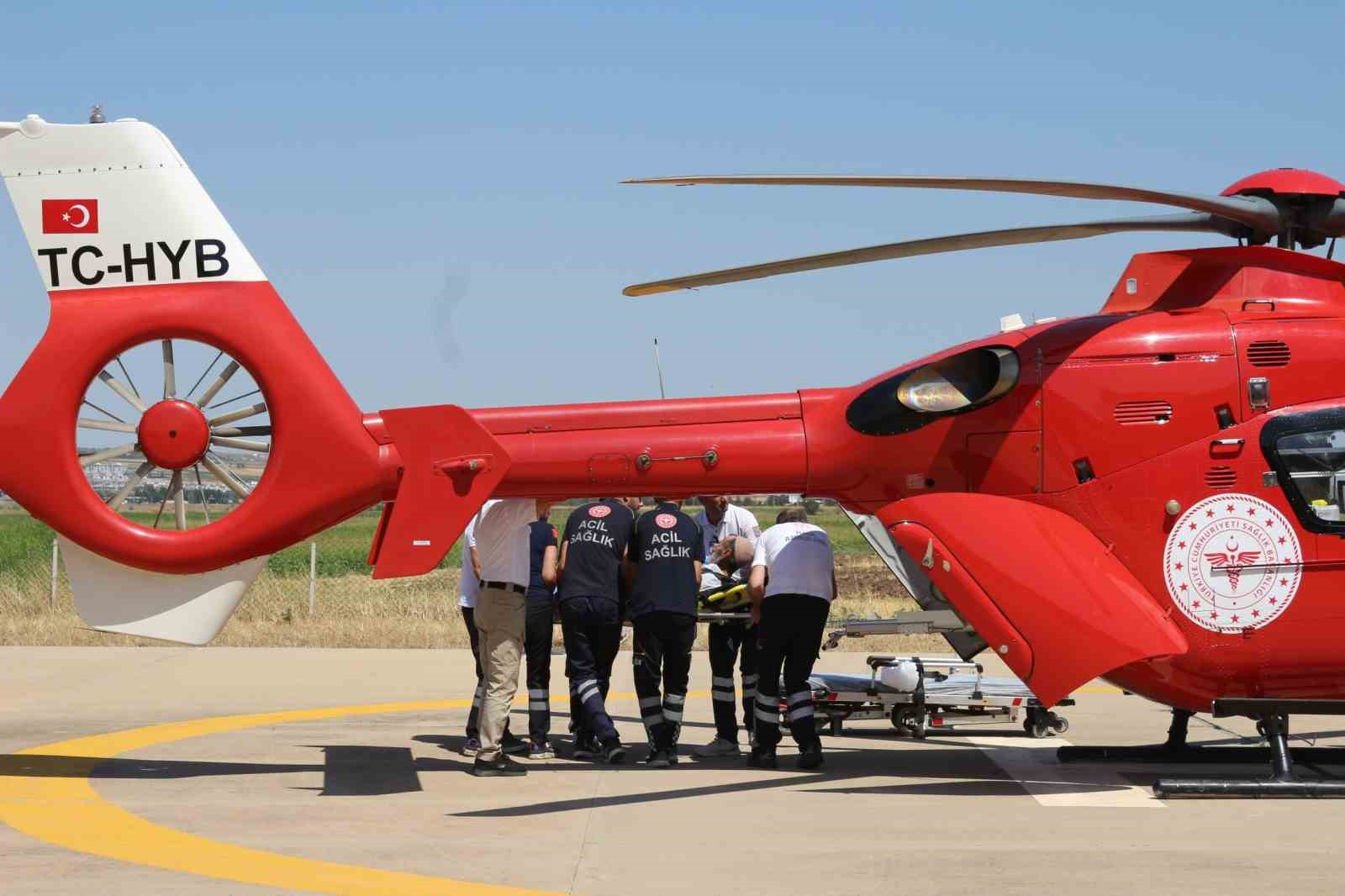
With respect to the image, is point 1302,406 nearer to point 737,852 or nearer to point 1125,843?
point 1125,843

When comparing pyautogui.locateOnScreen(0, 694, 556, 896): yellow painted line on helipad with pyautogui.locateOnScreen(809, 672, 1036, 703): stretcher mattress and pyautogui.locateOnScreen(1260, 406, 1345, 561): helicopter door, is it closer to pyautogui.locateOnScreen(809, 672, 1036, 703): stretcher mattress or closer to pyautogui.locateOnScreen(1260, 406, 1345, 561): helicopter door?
pyautogui.locateOnScreen(809, 672, 1036, 703): stretcher mattress

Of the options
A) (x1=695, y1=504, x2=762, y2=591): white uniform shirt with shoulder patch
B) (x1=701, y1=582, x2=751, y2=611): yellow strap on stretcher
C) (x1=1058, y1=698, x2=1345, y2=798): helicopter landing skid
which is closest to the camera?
(x1=1058, y1=698, x2=1345, y2=798): helicopter landing skid

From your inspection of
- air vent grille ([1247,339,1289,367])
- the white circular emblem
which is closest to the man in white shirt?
the white circular emblem

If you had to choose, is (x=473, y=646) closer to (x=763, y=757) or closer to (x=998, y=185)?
(x=763, y=757)

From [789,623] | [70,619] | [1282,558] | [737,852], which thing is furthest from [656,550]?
[70,619]

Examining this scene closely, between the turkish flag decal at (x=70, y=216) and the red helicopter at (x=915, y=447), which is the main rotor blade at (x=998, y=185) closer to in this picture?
the red helicopter at (x=915, y=447)

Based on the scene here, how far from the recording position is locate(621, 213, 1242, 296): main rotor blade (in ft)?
31.3

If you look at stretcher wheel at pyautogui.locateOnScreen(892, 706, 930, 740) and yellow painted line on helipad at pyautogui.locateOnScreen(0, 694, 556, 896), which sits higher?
stretcher wheel at pyautogui.locateOnScreen(892, 706, 930, 740)

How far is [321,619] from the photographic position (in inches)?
887

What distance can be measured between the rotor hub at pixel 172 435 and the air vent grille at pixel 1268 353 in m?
7.08

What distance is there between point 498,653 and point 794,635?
7.06 ft

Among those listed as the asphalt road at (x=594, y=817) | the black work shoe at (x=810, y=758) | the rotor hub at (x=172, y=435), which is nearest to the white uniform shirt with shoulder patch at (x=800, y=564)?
the black work shoe at (x=810, y=758)

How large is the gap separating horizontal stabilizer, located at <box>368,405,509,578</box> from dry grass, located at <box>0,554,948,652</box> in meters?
10.1

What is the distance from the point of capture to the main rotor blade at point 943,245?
954cm
